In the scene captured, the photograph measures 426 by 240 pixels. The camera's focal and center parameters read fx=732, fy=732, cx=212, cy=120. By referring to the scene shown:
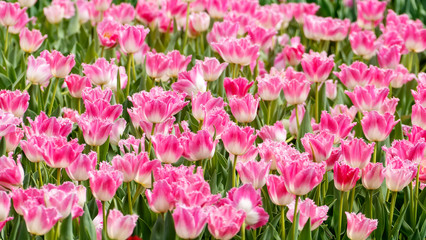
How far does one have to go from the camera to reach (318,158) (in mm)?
2445

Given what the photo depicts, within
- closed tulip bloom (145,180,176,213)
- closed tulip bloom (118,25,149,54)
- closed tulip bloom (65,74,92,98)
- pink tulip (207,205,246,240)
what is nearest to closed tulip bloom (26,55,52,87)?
closed tulip bloom (65,74,92,98)

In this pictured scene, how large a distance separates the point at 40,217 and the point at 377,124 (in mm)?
1303

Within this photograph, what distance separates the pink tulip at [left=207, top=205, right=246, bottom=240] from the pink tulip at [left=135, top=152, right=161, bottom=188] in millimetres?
351

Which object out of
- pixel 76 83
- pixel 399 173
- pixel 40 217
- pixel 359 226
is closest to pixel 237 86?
pixel 76 83

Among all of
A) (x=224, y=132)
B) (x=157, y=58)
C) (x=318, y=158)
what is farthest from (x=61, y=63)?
(x=318, y=158)

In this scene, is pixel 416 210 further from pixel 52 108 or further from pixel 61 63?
pixel 52 108

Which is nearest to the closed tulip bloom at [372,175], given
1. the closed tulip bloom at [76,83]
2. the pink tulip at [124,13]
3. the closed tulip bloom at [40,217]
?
the closed tulip bloom at [40,217]

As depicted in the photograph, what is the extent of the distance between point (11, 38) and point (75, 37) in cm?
42

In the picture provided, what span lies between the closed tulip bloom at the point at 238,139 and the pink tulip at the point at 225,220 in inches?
18.2

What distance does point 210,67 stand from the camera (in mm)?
3127

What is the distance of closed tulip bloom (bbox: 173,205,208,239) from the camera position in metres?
1.82

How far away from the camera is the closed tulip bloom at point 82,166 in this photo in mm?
2121

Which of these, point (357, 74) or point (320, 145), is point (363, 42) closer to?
point (357, 74)

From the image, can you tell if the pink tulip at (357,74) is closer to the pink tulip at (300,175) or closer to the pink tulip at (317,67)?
the pink tulip at (317,67)
